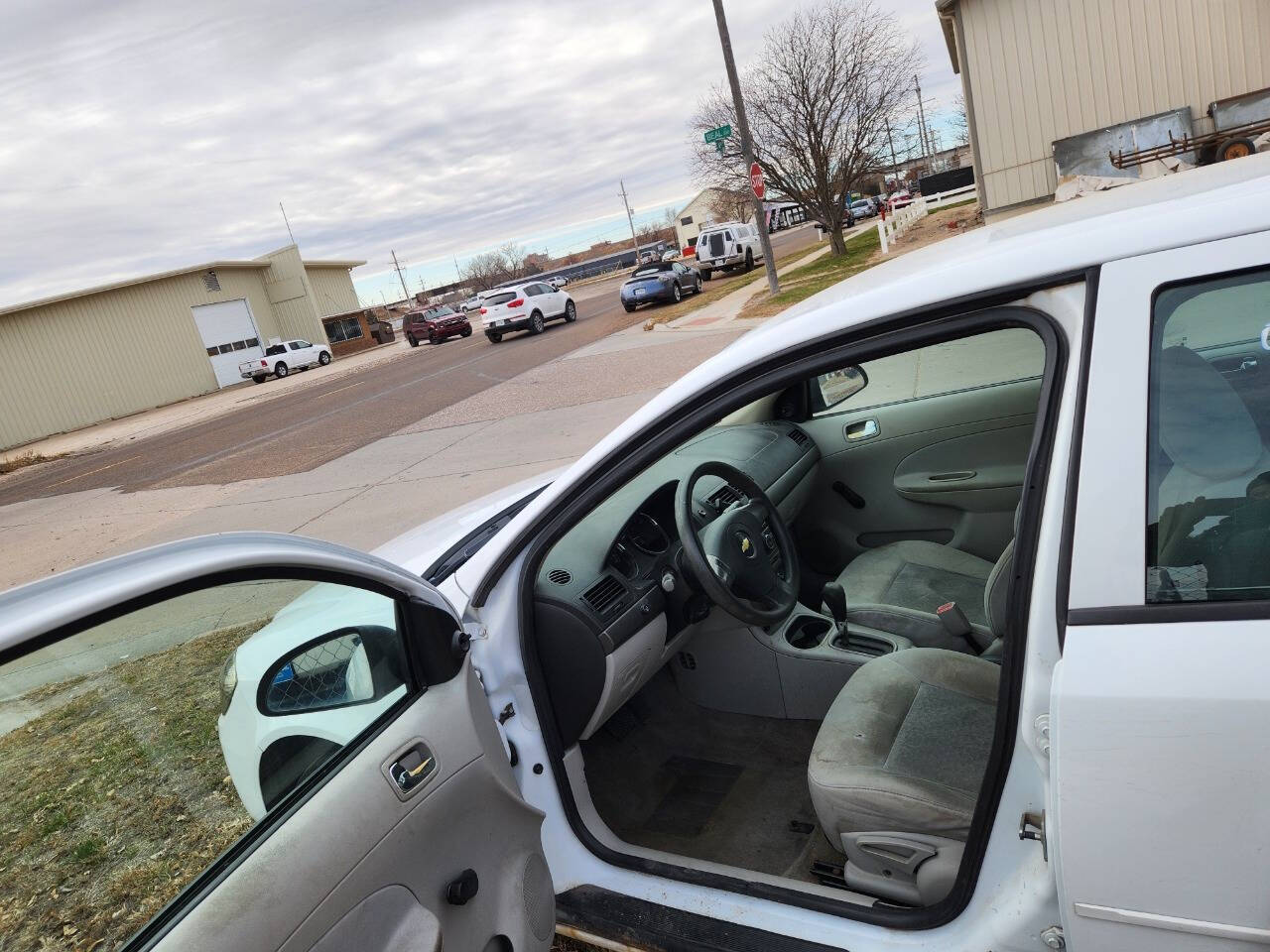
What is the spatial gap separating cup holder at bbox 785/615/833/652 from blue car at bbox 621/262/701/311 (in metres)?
23.6

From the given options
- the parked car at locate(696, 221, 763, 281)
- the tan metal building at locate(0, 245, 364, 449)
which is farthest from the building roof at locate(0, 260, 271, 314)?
the parked car at locate(696, 221, 763, 281)

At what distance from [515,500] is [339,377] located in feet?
90.6

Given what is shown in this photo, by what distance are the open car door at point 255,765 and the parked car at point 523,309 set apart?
2621 cm

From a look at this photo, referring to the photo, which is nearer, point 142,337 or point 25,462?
point 25,462

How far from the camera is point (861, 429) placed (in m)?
3.86

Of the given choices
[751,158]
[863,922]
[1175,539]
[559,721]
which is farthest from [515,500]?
[751,158]

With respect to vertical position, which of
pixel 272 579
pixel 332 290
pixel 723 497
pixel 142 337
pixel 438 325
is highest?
pixel 332 290

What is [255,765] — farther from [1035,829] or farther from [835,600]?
[835,600]

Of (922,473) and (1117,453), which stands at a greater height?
(1117,453)


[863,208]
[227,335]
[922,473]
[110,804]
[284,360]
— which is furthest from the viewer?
[863,208]

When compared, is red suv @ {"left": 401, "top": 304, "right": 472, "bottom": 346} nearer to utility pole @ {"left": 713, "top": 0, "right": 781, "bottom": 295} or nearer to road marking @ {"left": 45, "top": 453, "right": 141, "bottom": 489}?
road marking @ {"left": 45, "top": 453, "right": 141, "bottom": 489}

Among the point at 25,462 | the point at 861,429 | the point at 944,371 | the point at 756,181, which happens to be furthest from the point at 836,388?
the point at 25,462

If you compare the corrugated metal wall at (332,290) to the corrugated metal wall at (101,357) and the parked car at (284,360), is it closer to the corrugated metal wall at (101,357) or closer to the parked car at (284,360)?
the parked car at (284,360)

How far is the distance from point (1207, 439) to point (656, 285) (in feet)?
82.9
